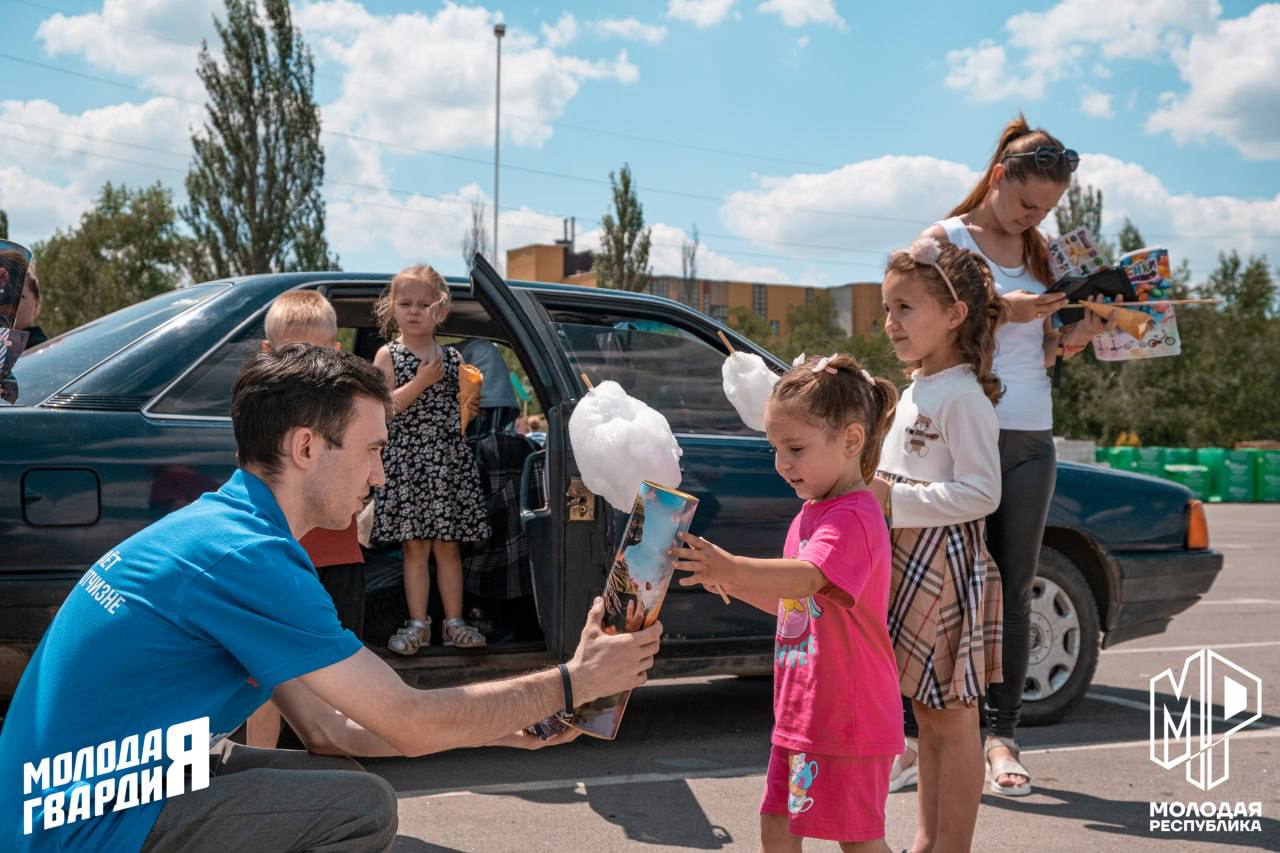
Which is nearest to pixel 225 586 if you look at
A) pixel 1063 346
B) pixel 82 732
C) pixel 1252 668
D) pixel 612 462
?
pixel 82 732

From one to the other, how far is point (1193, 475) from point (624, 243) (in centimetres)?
1609

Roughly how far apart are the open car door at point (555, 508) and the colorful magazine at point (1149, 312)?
190cm

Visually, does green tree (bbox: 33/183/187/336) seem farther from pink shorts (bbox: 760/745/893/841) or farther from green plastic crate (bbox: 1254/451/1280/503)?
pink shorts (bbox: 760/745/893/841)

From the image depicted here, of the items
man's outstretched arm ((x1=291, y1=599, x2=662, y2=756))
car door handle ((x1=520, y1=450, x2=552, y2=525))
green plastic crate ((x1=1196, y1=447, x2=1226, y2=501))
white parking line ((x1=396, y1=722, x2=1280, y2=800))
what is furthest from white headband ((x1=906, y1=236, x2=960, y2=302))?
green plastic crate ((x1=1196, y1=447, x2=1226, y2=501))

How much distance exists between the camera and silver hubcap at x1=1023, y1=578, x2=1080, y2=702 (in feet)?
17.9

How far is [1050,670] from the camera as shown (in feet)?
18.1

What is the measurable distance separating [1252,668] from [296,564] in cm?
641

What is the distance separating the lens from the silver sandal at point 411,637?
180 inches

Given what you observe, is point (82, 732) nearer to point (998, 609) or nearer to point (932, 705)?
point (932, 705)

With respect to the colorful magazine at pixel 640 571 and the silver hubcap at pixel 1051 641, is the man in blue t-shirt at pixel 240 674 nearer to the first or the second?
the colorful magazine at pixel 640 571

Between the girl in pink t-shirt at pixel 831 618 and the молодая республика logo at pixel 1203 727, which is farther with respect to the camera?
the молодая республика logo at pixel 1203 727

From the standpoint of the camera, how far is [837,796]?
2.63 meters

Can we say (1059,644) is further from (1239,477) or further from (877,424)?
(1239,477)

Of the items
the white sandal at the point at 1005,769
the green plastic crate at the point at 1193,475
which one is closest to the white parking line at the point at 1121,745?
the white sandal at the point at 1005,769
